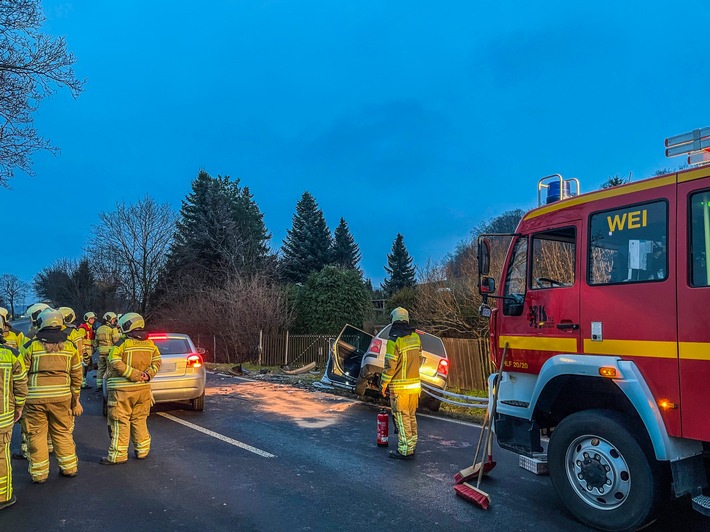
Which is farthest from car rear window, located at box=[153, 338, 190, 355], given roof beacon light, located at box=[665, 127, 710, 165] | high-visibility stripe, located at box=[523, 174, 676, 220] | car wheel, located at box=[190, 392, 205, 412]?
roof beacon light, located at box=[665, 127, 710, 165]

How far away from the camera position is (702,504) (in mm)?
3689

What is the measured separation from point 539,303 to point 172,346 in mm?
7058

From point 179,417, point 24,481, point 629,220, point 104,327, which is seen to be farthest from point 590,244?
point 104,327

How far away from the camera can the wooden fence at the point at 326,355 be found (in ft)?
41.1

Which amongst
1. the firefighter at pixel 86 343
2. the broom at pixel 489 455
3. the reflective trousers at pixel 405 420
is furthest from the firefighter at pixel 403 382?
the firefighter at pixel 86 343

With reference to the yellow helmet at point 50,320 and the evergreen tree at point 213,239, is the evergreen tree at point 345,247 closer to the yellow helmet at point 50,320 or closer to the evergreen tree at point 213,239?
the evergreen tree at point 213,239

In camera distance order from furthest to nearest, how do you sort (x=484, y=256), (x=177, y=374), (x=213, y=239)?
1. (x=213, y=239)
2. (x=177, y=374)
3. (x=484, y=256)

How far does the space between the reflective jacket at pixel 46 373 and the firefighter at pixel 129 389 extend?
59 centimetres

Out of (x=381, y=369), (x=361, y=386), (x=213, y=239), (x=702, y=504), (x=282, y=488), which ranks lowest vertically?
(x=282, y=488)

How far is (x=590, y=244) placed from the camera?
Answer: 180 inches

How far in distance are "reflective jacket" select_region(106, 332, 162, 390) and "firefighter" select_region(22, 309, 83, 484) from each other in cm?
54

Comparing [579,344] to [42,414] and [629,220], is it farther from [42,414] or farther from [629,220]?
[42,414]

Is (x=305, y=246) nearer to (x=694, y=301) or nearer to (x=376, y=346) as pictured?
(x=376, y=346)

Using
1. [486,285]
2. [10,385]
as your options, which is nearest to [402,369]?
[486,285]
